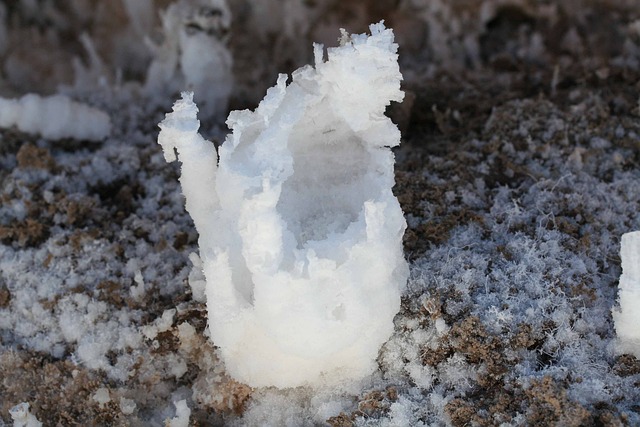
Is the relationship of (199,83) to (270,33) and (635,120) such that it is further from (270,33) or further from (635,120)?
(635,120)

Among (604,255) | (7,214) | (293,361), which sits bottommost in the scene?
(293,361)

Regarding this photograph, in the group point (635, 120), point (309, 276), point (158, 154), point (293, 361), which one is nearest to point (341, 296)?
point (309, 276)

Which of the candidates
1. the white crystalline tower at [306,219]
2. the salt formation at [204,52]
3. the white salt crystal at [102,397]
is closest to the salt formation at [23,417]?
the white salt crystal at [102,397]

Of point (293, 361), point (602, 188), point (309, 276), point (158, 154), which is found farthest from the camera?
point (158, 154)

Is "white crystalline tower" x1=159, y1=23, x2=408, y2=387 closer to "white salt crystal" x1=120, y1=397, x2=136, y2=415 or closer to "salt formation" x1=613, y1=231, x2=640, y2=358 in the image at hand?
"white salt crystal" x1=120, y1=397, x2=136, y2=415

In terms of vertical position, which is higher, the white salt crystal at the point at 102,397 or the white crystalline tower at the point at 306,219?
the white crystalline tower at the point at 306,219

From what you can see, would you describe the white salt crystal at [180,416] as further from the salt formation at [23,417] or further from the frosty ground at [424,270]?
the salt formation at [23,417]

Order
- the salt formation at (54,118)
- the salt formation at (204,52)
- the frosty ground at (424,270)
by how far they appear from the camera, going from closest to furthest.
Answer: the frosty ground at (424,270) < the salt formation at (54,118) < the salt formation at (204,52)

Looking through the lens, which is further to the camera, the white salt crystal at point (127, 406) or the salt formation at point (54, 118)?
the salt formation at point (54, 118)
